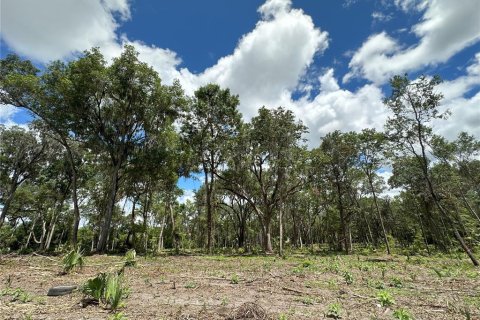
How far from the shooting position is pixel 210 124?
84.4 ft

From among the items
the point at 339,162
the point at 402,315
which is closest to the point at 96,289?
the point at 402,315

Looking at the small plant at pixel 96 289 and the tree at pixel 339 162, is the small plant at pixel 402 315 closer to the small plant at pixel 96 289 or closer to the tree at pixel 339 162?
the small plant at pixel 96 289

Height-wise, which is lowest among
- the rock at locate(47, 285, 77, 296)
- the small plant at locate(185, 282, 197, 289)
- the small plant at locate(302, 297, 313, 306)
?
the small plant at locate(302, 297, 313, 306)

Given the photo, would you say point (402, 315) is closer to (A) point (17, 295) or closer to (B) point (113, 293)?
(B) point (113, 293)

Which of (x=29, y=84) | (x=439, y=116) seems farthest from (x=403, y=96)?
(x=29, y=84)

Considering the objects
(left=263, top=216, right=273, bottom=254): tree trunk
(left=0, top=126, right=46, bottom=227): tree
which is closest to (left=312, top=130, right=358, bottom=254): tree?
(left=263, top=216, right=273, bottom=254): tree trunk

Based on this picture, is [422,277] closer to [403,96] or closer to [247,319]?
[247,319]

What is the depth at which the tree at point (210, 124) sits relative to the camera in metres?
25.4

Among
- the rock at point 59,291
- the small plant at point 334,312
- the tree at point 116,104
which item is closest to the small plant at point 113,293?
the rock at point 59,291

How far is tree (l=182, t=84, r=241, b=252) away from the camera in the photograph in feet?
83.4

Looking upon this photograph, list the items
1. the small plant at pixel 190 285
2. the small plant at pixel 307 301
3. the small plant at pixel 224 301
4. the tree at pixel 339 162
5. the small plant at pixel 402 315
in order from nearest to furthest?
the small plant at pixel 402 315 → the small plant at pixel 224 301 → the small plant at pixel 307 301 → the small plant at pixel 190 285 → the tree at pixel 339 162

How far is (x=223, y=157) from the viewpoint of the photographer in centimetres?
2631

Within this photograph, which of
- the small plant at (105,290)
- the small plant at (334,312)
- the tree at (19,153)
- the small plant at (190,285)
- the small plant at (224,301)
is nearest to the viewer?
the small plant at (334,312)

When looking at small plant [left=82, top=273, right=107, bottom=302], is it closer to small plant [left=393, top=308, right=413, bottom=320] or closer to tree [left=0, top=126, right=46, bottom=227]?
small plant [left=393, top=308, right=413, bottom=320]
